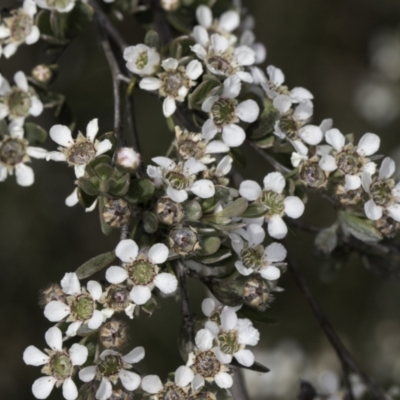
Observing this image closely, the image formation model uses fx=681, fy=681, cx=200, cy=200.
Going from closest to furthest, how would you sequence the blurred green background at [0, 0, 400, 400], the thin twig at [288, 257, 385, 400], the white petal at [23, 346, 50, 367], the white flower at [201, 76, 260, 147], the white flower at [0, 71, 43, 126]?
the white petal at [23, 346, 50, 367], the white flower at [201, 76, 260, 147], the white flower at [0, 71, 43, 126], the thin twig at [288, 257, 385, 400], the blurred green background at [0, 0, 400, 400]

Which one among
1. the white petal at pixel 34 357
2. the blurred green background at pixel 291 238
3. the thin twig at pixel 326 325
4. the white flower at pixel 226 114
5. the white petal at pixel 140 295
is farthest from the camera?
the blurred green background at pixel 291 238

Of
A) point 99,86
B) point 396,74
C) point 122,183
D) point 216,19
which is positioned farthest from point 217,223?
point 396,74

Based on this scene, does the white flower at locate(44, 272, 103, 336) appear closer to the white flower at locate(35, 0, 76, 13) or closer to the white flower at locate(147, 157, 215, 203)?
the white flower at locate(147, 157, 215, 203)

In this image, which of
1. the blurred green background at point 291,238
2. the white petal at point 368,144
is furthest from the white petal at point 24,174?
the blurred green background at point 291,238

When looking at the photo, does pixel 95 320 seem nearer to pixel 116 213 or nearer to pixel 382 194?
pixel 116 213

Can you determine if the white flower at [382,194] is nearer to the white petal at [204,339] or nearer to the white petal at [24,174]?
the white petal at [204,339]

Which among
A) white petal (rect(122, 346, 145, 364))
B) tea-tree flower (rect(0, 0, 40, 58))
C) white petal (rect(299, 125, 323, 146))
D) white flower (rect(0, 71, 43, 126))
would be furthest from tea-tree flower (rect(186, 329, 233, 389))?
tea-tree flower (rect(0, 0, 40, 58))

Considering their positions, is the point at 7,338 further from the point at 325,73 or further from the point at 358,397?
the point at 325,73
